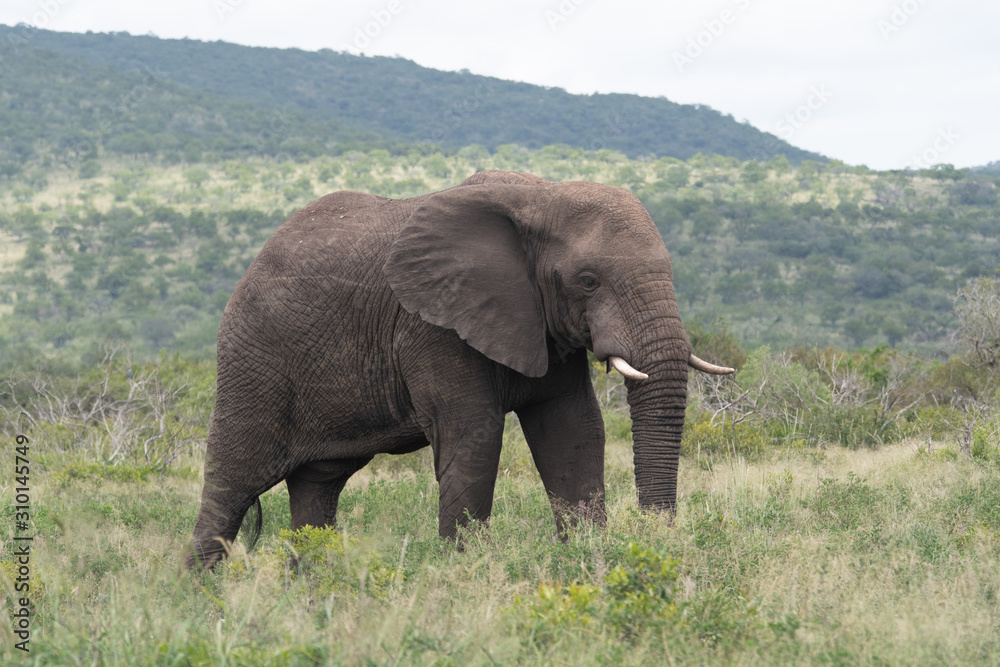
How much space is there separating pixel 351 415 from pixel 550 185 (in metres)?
1.73

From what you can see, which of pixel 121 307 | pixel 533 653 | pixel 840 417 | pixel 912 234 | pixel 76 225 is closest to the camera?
pixel 533 653

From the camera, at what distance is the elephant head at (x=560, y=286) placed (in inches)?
205

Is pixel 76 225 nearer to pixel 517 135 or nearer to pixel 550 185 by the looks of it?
pixel 550 185

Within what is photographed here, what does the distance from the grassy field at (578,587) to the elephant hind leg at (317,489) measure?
444 mm

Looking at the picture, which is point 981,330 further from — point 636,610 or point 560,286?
point 636,610

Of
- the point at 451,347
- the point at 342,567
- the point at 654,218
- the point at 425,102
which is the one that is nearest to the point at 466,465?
the point at 451,347

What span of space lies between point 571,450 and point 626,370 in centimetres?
117

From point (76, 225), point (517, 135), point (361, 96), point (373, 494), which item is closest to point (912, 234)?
point (76, 225)

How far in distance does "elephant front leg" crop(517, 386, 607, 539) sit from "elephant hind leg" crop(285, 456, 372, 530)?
1201mm

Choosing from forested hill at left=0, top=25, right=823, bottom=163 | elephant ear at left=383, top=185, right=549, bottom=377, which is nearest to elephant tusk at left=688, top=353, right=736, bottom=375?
elephant ear at left=383, top=185, right=549, bottom=377

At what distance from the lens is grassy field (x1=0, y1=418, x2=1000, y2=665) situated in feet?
12.1

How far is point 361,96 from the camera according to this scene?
146m

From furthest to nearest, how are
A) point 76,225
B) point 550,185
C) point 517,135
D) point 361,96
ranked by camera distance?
1. point 361,96
2. point 517,135
3. point 76,225
4. point 550,185

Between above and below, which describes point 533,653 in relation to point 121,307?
above
